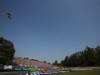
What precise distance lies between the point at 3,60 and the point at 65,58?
63928mm

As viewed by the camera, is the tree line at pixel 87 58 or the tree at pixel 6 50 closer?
the tree at pixel 6 50

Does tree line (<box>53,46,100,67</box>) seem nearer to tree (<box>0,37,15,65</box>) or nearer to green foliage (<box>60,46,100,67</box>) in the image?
green foliage (<box>60,46,100,67</box>)

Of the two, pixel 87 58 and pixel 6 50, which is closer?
pixel 6 50

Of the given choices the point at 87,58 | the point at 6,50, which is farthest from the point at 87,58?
the point at 6,50

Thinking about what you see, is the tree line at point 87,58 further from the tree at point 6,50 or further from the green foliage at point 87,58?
the tree at point 6,50

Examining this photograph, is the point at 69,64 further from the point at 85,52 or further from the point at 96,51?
the point at 96,51

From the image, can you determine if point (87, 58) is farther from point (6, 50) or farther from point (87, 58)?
point (6, 50)

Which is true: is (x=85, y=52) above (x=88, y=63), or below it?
above

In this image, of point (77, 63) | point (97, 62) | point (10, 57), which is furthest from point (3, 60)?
point (97, 62)

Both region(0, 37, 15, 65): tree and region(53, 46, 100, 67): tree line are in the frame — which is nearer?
region(0, 37, 15, 65): tree

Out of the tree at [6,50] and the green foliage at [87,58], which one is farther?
the green foliage at [87,58]

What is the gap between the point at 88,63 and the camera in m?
103

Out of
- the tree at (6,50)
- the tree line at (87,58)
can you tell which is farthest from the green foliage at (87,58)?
the tree at (6,50)

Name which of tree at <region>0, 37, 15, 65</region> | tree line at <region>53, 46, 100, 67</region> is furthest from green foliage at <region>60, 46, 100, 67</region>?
tree at <region>0, 37, 15, 65</region>
